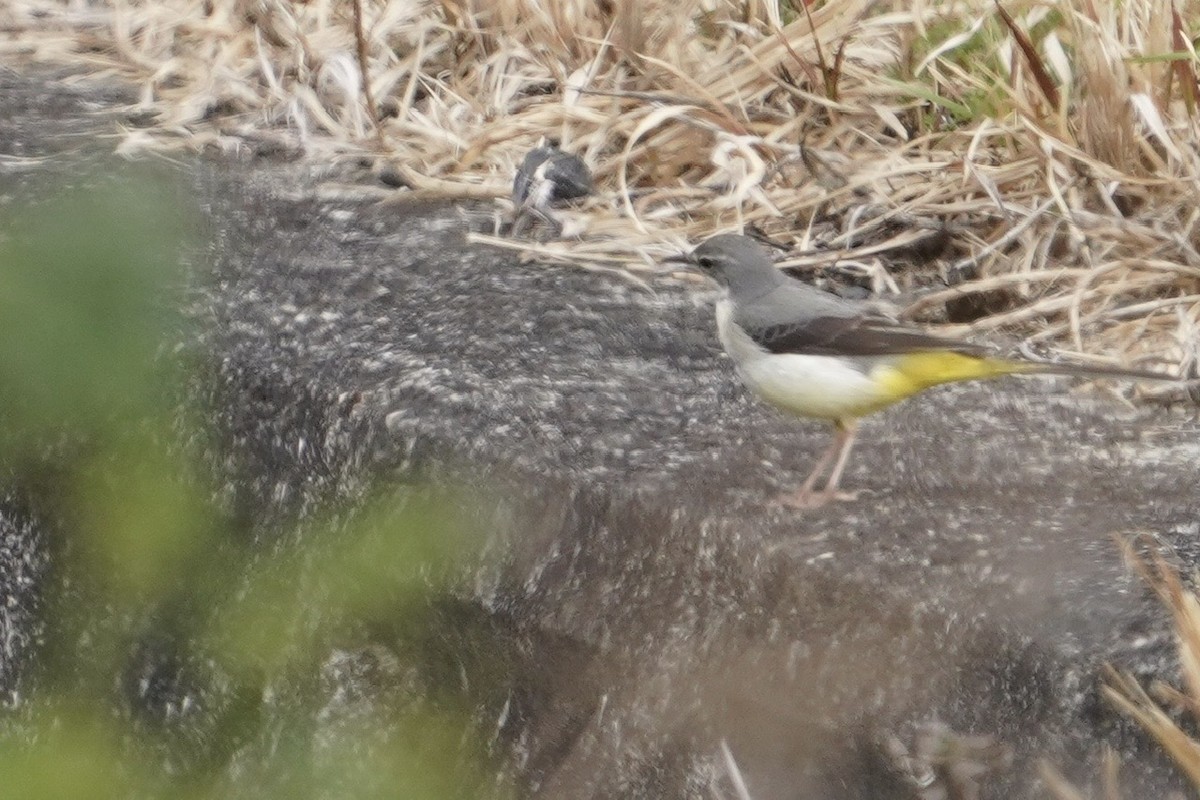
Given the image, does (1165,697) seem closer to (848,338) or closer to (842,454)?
(842,454)

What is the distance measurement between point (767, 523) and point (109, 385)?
145cm

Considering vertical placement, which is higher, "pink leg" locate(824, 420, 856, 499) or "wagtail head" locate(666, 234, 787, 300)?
"wagtail head" locate(666, 234, 787, 300)

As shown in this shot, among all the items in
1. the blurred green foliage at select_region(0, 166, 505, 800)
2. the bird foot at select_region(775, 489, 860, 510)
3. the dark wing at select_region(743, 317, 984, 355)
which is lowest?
the blurred green foliage at select_region(0, 166, 505, 800)

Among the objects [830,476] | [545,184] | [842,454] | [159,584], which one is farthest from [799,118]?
[159,584]

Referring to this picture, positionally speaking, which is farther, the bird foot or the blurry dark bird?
the blurry dark bird

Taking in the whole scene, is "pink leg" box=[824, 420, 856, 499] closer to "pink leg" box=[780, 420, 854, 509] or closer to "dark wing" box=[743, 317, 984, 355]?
"pink leg" box=[780, 420, 854, 509]

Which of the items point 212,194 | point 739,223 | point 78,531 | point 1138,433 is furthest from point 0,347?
point 1138,433

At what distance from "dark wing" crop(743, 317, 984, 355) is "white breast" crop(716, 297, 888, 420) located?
4 centimetres

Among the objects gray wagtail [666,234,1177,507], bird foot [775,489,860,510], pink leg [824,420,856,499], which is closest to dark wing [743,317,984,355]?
gray wagtail [666,234,1177,507]

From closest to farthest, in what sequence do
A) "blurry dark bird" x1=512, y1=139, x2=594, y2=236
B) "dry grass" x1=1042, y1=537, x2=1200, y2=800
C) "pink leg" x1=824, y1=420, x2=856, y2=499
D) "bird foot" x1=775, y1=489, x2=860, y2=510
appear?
"dry grass" x1=1042, y1=537, x2=1200, y2=800 → "bird foot" x1=775, y1=489, x2=860, y2=510 → "pink leg" x1=824, y1=420, x2=856, y2=499 → "blurry dark bird" x1=512, y1=139, x2=594, y2=236

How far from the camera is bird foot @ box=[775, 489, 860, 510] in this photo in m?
2.96

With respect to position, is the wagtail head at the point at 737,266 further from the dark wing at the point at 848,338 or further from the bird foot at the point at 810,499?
the bird foot at the point at 810,499

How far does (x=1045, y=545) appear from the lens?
2.86 metres

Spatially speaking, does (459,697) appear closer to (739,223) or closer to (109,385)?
(109,385)
